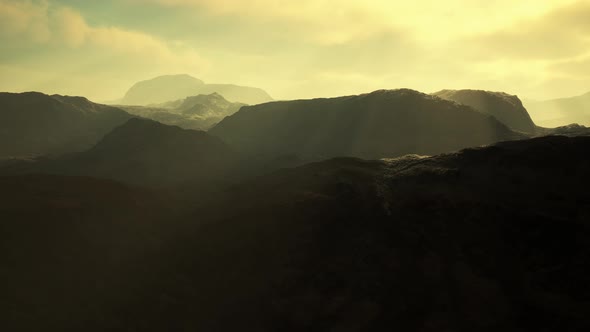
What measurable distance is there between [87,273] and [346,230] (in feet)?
54.4

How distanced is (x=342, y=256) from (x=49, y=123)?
13793 cm

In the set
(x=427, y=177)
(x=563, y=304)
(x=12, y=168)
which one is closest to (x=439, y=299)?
(x=563, y=304)

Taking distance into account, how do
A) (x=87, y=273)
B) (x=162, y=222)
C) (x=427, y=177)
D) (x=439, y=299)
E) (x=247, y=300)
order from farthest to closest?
(x=162, y=222) < (x=427, y=177) < (x=87, y=273) < (x=247, y=300) < (x=439, y=299)

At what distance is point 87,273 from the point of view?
2377 cm

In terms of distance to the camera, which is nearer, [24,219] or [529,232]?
[529,232]

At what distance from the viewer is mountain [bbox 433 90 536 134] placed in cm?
12288

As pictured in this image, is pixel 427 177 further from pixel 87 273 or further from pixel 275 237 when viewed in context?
pixel 87 273

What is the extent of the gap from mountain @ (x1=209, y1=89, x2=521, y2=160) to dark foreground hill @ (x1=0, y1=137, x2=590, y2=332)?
172 feet

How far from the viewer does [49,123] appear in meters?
129

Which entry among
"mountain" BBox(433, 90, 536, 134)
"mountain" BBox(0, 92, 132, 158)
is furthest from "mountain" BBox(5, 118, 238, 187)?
"mountain" BBox(433, 90, 536, 134)

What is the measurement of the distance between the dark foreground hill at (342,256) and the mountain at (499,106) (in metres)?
105

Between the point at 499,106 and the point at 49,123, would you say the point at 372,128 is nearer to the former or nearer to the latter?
the point at 499,106

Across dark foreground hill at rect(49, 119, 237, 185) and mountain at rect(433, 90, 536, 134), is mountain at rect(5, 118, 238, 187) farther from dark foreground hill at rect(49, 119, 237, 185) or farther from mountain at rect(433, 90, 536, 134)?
mountain at rect(433, 90, 536, 134)

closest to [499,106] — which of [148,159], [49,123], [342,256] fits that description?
[148,159]
